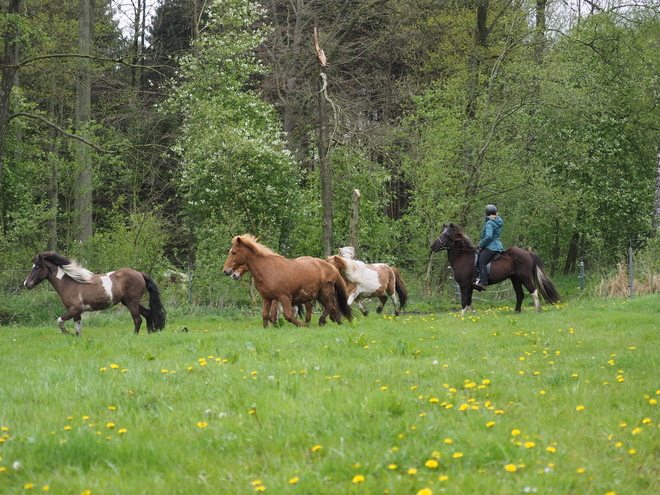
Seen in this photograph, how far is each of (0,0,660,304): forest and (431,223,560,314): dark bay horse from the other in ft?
19.3

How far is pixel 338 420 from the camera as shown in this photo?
5418 millimetres

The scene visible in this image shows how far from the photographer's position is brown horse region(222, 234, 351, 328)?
13.6 meters

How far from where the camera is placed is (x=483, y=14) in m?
30.7

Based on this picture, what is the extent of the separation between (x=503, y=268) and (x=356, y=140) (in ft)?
33.8

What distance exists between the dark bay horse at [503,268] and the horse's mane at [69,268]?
8.19 metres

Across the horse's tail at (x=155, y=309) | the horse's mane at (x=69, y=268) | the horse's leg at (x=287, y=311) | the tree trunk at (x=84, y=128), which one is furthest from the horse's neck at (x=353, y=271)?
the tree trunk at (x=84, y=128)

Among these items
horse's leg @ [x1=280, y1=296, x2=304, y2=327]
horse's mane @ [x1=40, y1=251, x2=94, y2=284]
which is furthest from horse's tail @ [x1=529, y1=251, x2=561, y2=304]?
horse's mane @ [x1=40, y1=251, x2=94, y2=284]

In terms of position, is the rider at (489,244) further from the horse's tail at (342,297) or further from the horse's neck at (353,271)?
the horse's tail at (342,297)

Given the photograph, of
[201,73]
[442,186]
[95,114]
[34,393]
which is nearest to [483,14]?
[442,186]

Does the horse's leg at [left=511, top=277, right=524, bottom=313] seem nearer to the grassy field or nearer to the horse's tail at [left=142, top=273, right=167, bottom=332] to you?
the grassy field

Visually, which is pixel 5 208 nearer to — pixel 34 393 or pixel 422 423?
pixel 34 393

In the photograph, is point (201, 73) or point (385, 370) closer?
point (385, 370)

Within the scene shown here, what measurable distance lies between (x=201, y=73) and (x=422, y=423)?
27.7 meters

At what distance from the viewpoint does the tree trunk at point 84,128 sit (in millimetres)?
25422
